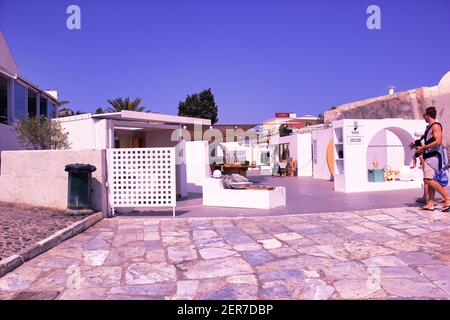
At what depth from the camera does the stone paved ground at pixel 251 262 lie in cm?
379

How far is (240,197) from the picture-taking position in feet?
30.4

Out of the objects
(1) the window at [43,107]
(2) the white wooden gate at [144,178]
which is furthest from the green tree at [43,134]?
(1) the window at [43,107]

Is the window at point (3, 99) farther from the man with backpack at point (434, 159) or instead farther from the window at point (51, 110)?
the man with backpack at point (434, 159)

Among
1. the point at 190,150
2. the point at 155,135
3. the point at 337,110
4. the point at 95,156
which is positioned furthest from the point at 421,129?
the point at 337,110

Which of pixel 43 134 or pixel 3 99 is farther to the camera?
pixel 3 99

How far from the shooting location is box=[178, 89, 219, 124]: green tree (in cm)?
4869

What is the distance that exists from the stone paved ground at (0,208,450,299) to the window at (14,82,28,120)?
13.5 m

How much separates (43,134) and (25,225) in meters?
7.25

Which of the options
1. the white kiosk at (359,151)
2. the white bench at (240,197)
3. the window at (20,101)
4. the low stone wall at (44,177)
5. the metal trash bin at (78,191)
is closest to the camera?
the metal trash bin at (78,191)

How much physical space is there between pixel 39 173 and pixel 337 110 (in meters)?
23.0

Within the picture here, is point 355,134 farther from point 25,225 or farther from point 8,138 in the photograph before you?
point 8,138

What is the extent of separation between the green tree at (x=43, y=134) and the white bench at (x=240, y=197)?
18.9ft

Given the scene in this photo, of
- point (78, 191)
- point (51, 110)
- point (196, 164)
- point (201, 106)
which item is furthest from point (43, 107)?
point (201, 106)

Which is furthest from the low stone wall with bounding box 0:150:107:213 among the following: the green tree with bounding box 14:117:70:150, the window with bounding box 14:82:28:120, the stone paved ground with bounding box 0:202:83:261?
the window with bounding box 14:82:28:120
